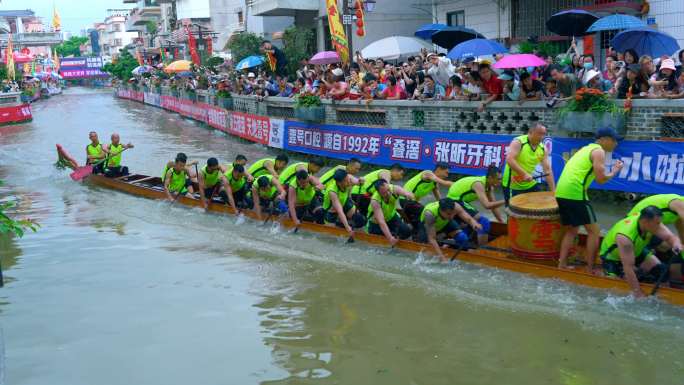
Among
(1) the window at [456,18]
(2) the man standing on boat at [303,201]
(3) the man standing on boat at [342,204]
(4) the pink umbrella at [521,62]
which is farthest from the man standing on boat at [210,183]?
(1) the window at [456,18]

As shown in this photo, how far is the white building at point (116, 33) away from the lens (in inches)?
4845

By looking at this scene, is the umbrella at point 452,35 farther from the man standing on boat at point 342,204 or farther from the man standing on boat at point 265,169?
the man standing on boat at point 342,204

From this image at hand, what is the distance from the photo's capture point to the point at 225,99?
2689cm

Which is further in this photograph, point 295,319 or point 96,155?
point 96,155

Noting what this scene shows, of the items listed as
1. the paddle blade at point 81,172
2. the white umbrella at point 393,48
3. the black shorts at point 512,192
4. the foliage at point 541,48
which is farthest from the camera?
the paddle blade at point 81,172

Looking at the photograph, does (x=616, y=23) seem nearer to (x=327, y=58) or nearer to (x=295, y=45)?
(x=327, y=58)

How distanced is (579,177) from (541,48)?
31.9ft

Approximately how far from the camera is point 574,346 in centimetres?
679

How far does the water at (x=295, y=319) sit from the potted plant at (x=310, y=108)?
6.41m

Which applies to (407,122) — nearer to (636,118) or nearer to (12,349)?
(636,118)

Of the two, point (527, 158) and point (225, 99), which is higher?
point (225, 99)

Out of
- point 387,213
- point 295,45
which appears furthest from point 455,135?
point 295,45

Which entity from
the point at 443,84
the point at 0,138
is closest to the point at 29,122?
the point at 0,138

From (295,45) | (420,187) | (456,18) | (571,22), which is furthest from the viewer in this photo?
(295,45)
